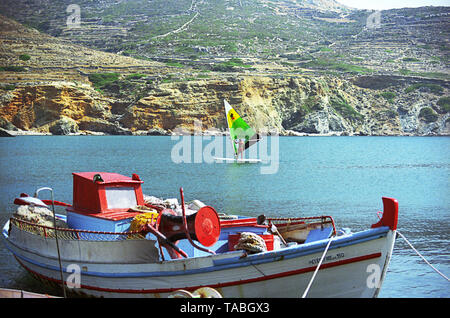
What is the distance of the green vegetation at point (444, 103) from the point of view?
133250mm

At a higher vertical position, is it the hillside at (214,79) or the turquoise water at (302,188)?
the hillside at (214,79)

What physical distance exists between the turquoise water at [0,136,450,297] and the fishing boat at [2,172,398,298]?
1.76 m

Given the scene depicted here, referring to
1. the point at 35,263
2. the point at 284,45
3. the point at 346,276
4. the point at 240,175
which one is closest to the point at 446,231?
the point at 346,276

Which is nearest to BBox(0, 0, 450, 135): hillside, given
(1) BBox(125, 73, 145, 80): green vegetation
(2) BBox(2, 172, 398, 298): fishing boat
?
(1) BBox(125, 73, 145, 80): green vegetation

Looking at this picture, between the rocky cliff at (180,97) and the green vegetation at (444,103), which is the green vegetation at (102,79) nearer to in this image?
the rocky cliff at (180,97)

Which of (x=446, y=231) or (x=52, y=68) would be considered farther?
(x=52, y=68)

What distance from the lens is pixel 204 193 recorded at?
30.9 m

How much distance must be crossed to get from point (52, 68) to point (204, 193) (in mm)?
99377

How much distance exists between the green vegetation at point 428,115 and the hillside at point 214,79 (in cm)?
24

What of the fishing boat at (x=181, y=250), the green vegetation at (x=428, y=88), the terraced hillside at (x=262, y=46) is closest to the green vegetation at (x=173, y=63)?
the terraced hillside at (x=262, y=46)

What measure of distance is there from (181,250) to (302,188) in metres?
22.6

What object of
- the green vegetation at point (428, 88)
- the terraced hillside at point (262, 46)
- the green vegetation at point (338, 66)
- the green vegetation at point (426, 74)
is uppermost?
the terraced hillside at point (262, 46)
